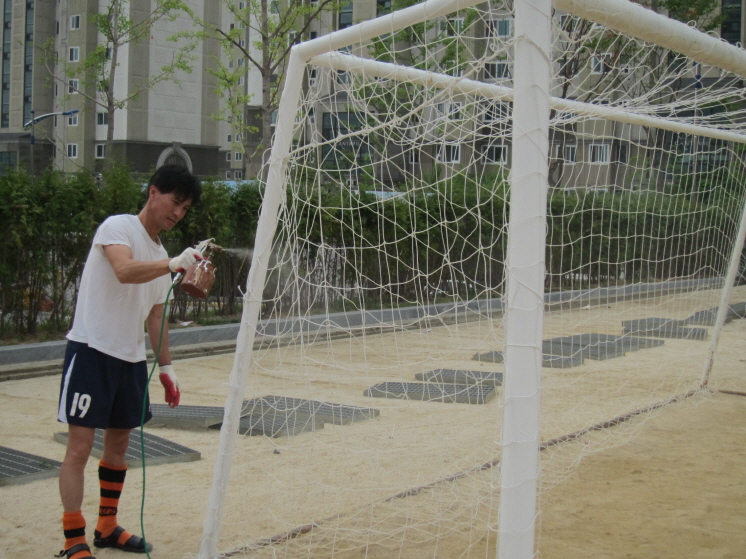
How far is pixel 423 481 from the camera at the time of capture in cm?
445

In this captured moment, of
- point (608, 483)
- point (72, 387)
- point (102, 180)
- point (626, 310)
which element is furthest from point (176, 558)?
point (626, 310)

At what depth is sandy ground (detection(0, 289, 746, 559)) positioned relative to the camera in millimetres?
3582

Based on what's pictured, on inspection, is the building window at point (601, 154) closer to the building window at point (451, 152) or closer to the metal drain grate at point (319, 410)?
the building window at point (451, 152)

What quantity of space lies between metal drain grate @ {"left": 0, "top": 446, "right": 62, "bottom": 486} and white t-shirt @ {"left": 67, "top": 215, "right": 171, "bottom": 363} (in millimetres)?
1496

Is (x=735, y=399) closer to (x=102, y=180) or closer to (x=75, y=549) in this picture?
(x=75, y=549)

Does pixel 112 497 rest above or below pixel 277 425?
above

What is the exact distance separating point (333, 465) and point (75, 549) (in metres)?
1.94

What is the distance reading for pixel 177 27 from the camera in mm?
33125

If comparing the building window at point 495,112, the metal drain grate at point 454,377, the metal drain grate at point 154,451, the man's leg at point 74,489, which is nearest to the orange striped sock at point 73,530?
the man's leg at point 74,489

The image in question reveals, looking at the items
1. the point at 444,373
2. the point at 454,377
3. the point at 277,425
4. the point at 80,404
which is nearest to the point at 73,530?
the point at 80,404

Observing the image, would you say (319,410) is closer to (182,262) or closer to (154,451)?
(154,451)

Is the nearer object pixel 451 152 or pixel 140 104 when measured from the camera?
pixel 451 152

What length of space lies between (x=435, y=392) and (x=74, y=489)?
4208mm

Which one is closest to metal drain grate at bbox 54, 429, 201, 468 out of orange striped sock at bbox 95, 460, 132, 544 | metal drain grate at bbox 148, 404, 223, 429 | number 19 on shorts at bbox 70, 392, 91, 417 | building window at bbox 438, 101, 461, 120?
metal drain grate at bbox 148, 404, 223, 429
